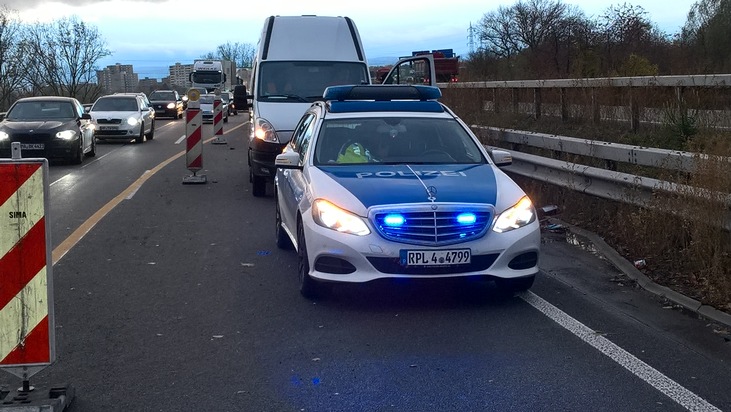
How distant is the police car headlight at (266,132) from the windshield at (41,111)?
29.8 ft

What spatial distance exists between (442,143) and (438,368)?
3283 millimetres

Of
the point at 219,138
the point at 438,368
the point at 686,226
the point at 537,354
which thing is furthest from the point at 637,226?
the point at 219,138

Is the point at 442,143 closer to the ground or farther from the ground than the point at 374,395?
farther from the ground

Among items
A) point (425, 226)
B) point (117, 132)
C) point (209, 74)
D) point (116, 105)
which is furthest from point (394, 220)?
point (209, 74)

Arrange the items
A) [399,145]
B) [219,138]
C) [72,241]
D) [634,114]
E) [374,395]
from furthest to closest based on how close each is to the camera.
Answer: [219,138] < [634,114] < [72,241] < [399,145] < [374,395]

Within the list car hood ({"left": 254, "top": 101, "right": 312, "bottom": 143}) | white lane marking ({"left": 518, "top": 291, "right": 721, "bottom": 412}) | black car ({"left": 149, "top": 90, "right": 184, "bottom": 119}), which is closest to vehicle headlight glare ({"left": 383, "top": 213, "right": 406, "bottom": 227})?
white lane marking ({"left": 518, "top": 291, "right": 721, "bottom": 412})

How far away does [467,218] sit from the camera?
6695 mm

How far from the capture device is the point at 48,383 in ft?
17.3

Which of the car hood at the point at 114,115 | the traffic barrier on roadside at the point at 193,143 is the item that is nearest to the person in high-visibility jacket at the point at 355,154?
the traffic barrier on roadside at the point at 193,143

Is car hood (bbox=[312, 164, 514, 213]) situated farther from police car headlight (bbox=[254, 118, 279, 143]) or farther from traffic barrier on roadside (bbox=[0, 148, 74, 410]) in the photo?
police car headlight (bbox=[254, 118, 279, 143])

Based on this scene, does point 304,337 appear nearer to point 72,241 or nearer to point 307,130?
point 307,130

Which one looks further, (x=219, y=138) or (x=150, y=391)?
(x=219, y=138)

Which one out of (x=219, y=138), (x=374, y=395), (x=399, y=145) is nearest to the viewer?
(x=374, y=395)

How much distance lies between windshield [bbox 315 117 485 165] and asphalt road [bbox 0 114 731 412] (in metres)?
1.21
